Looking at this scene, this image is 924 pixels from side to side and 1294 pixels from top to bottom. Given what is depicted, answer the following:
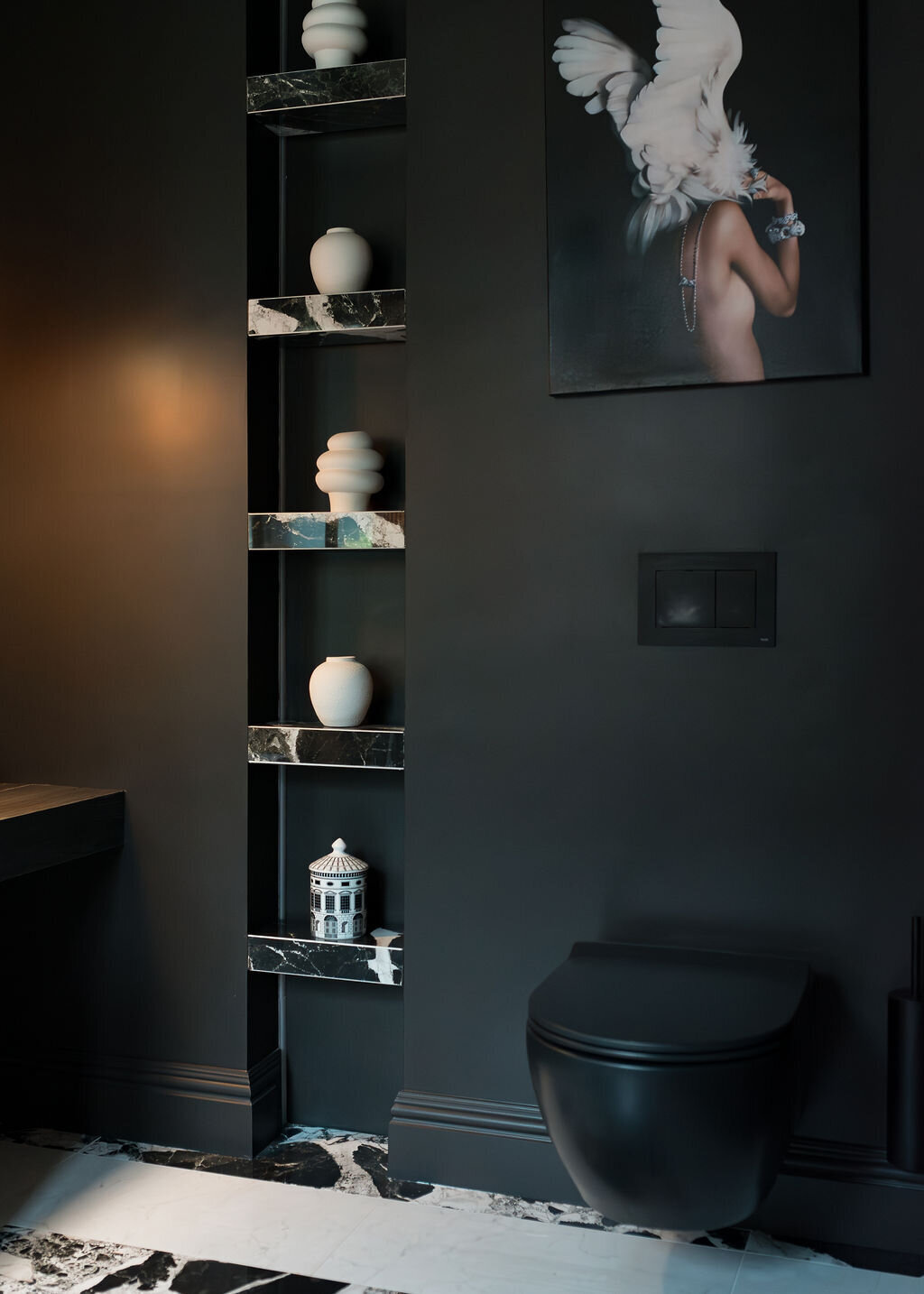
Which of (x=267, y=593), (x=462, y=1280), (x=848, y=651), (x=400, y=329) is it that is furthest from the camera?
(x=267, y=593)

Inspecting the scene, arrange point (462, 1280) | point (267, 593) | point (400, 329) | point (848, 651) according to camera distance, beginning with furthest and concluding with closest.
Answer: point (267, 593) → point (400, 329) → point (848, 651) → point (462, 1280)

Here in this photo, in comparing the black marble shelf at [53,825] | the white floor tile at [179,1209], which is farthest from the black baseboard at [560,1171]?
the black marble shelf at [53,825]

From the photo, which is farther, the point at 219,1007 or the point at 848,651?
the point at 219,1007

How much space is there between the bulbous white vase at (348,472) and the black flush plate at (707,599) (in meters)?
0.57

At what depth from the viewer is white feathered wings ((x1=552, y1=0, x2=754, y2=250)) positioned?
185 cm

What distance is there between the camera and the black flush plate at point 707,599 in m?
1.89

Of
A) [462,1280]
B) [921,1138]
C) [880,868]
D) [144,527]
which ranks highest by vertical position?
[144,527]

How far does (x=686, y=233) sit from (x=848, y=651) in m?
0.75

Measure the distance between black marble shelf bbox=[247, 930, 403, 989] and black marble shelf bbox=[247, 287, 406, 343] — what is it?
1167 millimetres

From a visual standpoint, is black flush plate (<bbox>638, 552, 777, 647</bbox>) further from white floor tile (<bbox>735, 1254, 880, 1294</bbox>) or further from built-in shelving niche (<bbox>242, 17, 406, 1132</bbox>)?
white floor tile (<bbox>735, 1254, 880, 1294</bbox>)

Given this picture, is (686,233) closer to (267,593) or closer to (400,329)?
(400,329)

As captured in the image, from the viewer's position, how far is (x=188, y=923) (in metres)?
2.24

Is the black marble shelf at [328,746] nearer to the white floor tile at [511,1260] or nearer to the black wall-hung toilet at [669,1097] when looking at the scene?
the black wall-hung toilet at [669,1097]

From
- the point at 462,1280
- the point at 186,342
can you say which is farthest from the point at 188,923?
the point at 186,342
